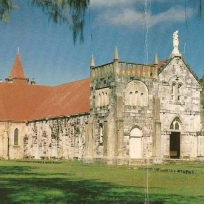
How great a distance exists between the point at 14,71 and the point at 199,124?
44339mm

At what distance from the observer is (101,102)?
45219 millimetres

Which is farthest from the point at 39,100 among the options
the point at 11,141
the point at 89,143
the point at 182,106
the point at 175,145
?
the point at 182,106

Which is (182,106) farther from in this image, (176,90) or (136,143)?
(136,143)

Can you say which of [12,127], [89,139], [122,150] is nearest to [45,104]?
[12,127]

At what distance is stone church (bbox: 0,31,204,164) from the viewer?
4312 centimetres

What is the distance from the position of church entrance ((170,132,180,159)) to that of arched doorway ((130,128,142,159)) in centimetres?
547

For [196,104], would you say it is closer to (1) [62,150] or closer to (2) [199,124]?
(2) [199,124]

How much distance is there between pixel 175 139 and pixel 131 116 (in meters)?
8.44

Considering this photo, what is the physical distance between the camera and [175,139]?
50219 millimetres

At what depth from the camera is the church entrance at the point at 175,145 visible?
4943 centimetres

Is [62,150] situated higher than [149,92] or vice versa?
[149,92]

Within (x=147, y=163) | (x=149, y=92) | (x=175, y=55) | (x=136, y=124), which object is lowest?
(x=147, y=163)

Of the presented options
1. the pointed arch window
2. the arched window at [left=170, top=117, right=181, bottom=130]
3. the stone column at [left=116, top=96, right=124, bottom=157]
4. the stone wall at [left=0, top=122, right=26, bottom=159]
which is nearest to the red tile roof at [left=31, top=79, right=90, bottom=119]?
the stone wall at [left=0, top=122, right=26, bottom=159]

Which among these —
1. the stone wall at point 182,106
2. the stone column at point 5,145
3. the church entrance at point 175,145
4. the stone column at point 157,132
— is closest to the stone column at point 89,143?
the stone column at point 157,132
